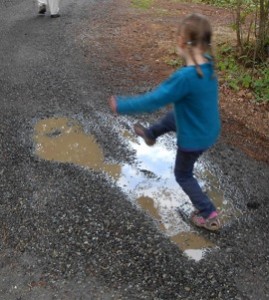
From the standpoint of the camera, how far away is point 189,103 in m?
3.28

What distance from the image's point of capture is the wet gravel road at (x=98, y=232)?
130 inches

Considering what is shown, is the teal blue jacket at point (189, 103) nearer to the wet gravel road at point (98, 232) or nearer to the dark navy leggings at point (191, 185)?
the dark navy leggings at point (191, 185)

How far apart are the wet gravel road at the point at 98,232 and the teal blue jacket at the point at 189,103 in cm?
89

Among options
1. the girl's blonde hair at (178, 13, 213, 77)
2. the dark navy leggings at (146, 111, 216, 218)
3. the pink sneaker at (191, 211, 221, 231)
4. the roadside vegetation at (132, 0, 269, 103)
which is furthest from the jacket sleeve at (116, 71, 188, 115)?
the roadside vegetation at (132, 0, 269, 103)

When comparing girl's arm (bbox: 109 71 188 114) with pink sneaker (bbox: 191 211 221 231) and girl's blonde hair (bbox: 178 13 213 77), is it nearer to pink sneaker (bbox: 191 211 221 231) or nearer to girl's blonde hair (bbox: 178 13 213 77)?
girl's blonde hair (bbox: 178 13 213 77)

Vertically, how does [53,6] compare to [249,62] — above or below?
below

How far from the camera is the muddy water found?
3.84 metres

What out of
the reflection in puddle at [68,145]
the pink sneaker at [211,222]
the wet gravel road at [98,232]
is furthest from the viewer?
the reflection in puddle at [68,145]

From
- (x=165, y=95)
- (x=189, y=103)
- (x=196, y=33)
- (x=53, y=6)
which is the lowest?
(x=53, y=6)

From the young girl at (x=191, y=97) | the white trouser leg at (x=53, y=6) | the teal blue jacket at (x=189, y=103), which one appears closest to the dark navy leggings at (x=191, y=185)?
the young girl at (x=191, y=97)

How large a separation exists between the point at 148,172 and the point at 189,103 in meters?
1.45

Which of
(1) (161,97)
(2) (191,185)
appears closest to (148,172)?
(2) (191,185)

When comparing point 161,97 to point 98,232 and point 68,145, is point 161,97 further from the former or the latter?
point 68,145

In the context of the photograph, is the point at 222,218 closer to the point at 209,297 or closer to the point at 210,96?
the point at 209,297
